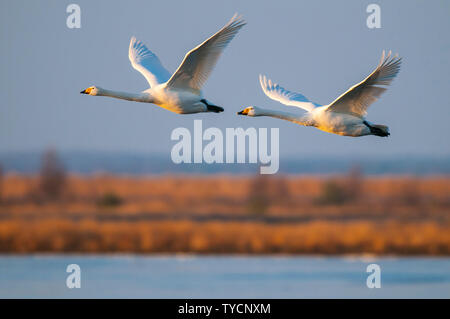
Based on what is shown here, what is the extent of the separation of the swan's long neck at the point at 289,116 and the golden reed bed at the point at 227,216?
726 inches

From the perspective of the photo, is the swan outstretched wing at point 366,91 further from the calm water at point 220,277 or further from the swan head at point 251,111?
the calm water at point 220,277

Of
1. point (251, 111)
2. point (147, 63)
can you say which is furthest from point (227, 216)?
point (251, 111)

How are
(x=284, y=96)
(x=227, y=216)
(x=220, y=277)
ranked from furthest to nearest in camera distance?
(x=227, y=216), (x=220, y=277), (x=284, y=96)

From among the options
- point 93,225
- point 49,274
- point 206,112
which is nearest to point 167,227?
point 93,225

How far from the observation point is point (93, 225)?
1682 inches

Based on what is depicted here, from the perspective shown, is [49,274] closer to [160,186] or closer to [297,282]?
[297,282]

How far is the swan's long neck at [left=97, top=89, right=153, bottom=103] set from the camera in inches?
827

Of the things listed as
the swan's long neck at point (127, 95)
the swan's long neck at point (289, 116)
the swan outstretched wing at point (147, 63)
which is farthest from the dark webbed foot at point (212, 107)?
the swan outstretched wing at point (147, 63)

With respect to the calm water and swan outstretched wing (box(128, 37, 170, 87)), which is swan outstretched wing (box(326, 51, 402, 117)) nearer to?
swan outstretched wing (box(128, 37, 170, 87))

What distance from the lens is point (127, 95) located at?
21.6 meters

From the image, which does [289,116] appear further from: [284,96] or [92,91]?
[92,91]

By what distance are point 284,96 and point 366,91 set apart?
11.3 ft

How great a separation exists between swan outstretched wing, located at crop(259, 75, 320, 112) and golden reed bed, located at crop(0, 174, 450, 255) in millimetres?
16672

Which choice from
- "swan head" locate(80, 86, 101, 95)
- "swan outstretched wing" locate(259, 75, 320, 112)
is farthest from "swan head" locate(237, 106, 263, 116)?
"swan head" locate(80, 86, 101, 95)
